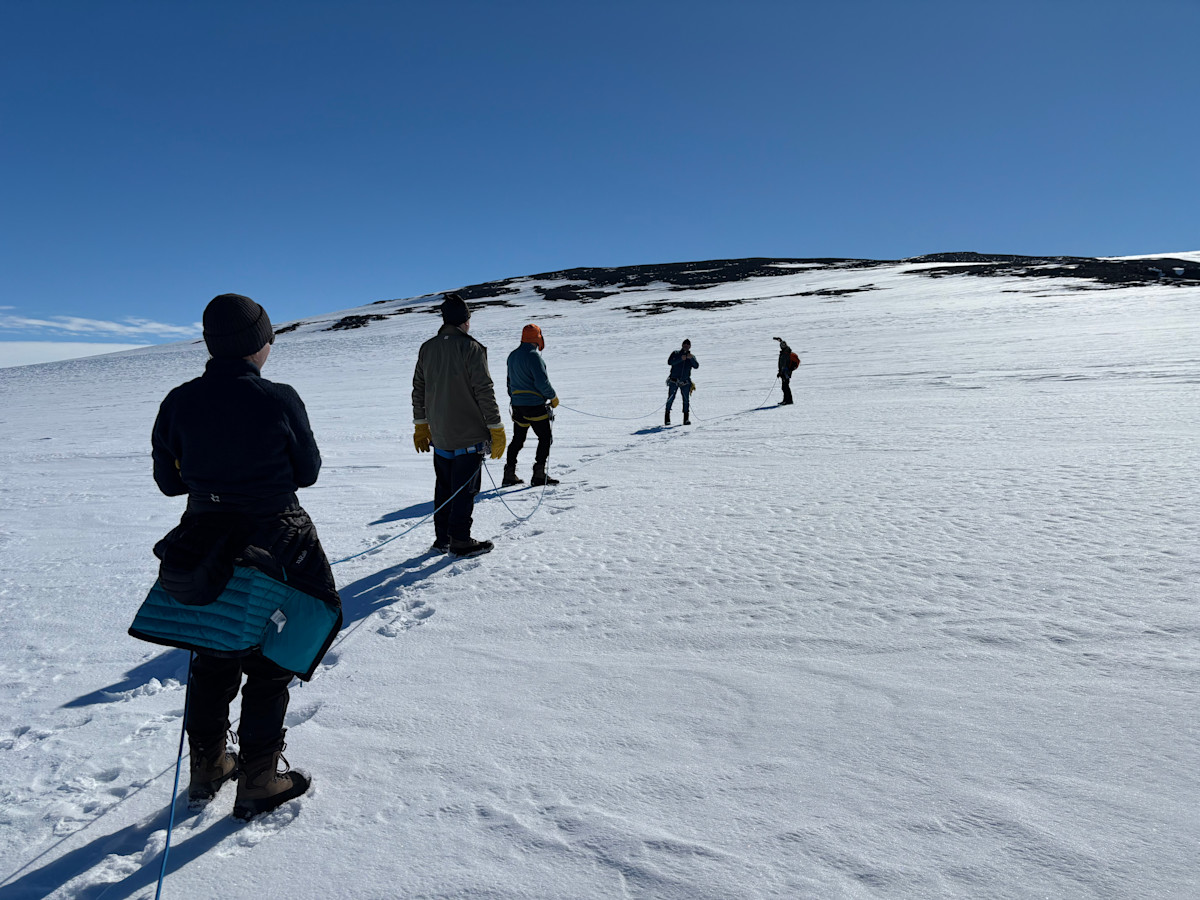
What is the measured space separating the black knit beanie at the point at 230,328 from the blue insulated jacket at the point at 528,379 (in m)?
4.21

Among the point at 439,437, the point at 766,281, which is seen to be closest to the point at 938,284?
the point at 766,281

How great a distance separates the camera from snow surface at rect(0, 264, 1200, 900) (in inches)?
74.0

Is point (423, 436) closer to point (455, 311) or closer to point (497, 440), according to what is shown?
point (497, 440)

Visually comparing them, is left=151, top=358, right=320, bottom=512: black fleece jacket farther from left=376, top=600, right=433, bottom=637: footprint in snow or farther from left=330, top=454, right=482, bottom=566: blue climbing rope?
left=330, top=454, right=482, bottom=566: blue climbing rope

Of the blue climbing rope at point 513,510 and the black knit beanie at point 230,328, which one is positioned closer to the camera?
the black knit beanie at point 230,328

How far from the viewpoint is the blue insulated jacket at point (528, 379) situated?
250 inches

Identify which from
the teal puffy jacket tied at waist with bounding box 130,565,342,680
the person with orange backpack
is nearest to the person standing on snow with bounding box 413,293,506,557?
the teal puffy jacket tied at waist with bounding box 130,565,342,680

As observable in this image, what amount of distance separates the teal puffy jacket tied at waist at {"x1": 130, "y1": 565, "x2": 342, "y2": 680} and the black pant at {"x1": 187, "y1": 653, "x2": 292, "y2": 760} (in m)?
0.08

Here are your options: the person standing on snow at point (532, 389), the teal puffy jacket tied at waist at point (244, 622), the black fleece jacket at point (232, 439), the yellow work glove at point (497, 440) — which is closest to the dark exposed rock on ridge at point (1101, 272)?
the person standing on snow at point (532, 389)

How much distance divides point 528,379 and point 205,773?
184 inches

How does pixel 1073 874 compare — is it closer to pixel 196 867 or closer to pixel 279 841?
pixel 279 841

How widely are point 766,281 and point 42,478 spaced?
5661cm

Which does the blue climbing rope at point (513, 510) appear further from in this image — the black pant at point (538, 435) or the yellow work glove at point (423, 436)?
the yellow work glove at point (423, 436)

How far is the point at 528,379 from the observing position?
6422 mm
